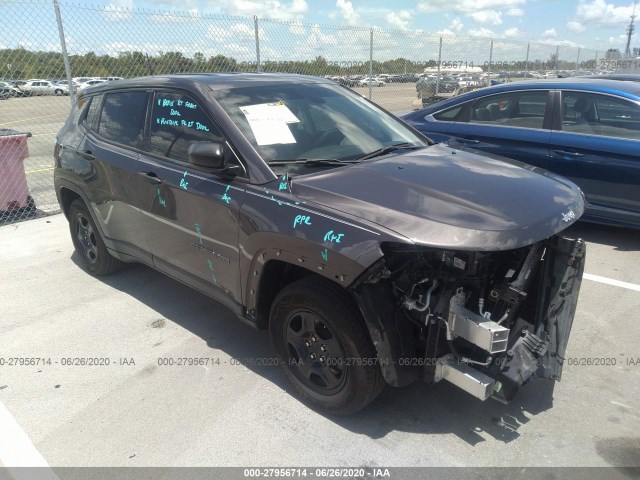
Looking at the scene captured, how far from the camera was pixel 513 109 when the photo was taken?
18.4 feet

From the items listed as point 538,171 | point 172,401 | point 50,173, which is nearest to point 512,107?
point 538,171

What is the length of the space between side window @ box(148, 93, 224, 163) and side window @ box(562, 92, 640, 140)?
157 inches

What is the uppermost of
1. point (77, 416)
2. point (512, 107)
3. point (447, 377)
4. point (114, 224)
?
point (512, 107)

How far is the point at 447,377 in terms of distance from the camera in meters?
2.44

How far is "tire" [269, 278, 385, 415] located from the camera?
248 cm

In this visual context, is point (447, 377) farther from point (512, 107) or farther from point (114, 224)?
point (512, 107)

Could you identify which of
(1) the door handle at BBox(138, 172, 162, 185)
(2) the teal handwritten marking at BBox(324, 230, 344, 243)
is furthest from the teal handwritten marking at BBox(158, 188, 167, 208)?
(2) the teal handwritten marking at BBox(324, 230, 344, 243)

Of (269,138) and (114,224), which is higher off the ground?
(269,138)

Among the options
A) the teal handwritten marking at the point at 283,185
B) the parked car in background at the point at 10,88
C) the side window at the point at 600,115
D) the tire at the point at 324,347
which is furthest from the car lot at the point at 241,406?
the parked car in background at the point at 10,88

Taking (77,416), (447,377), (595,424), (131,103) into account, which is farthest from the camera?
(131,103)

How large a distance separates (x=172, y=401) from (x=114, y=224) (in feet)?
5.91

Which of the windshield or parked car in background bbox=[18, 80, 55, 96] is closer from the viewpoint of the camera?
the windshield

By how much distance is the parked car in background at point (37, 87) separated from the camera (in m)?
8.79

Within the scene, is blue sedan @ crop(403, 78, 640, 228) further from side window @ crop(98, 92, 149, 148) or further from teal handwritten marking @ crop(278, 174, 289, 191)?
side window @ crop(98, 92, 149, 148)
